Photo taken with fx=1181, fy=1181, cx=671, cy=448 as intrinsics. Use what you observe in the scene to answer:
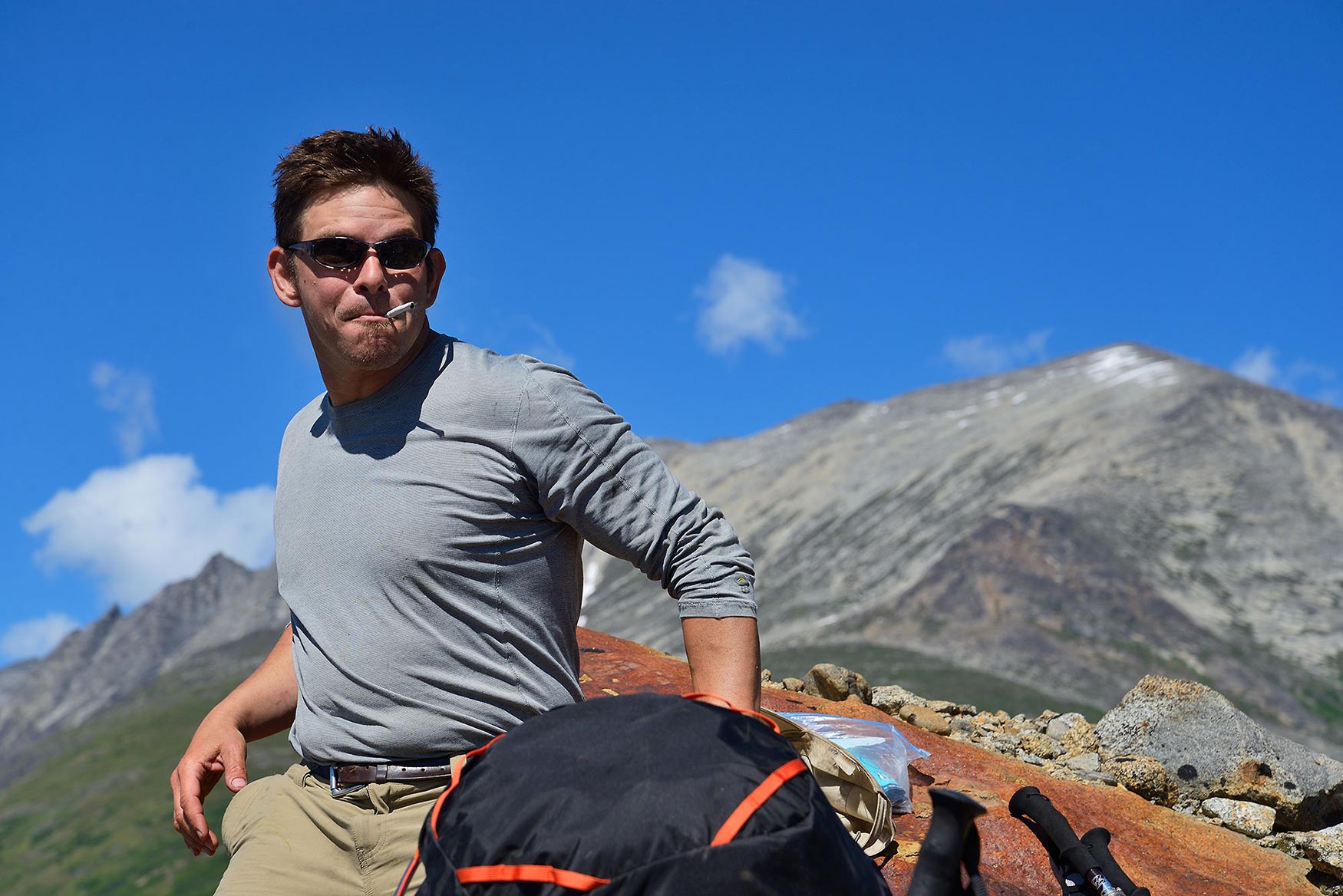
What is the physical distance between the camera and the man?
255cm

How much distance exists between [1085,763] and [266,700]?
3.77 metres

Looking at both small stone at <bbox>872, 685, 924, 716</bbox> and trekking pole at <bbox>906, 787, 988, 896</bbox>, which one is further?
small stone at <bbox>872, 685, 924, 716</bbox>

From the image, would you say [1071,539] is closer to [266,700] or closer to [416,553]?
[266,700]

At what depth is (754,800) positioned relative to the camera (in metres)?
1.78

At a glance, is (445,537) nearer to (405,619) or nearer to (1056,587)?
(405,619)

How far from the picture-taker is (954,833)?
169cm

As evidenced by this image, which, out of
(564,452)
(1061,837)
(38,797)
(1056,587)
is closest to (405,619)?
(564,452)

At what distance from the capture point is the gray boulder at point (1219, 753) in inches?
202

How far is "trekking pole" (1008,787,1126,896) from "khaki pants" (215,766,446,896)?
147 centimetres

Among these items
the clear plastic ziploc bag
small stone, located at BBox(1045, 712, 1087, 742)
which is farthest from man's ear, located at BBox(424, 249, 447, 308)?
small stone, located at BBox(1045, 712, 1087, 742)

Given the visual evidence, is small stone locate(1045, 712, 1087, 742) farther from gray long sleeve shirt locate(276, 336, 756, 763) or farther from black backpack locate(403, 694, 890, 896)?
black backpack locate(403, 694, 890, 896)

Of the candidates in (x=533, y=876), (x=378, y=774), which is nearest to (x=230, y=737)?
(x=378, y=774)

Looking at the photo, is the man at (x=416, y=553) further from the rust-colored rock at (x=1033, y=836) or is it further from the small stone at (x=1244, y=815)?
the small stone at (x=1244, y=815)

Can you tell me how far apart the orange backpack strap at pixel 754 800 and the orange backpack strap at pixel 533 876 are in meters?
0.18
